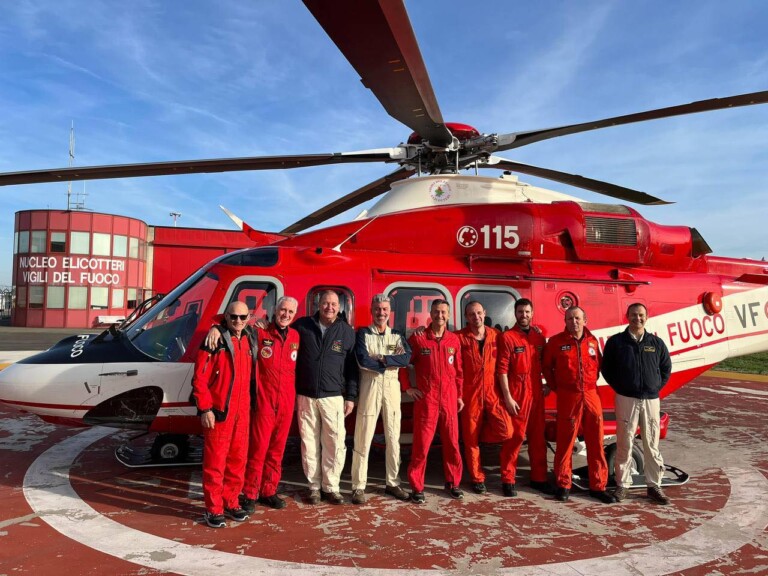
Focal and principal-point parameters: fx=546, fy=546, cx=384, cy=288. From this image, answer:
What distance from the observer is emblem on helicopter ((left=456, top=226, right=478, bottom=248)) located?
602 centimetres

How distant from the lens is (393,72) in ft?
13.2

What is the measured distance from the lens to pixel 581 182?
22.2 ft

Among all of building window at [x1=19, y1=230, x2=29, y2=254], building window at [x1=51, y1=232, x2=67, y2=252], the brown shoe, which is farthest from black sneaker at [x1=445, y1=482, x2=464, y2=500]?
building window at [x1=19, y1=230, x2=29, y2=254]

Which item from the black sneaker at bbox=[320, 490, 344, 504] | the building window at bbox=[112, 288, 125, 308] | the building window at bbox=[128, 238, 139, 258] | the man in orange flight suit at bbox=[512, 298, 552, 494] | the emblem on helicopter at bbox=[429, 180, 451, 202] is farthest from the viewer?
the building window at bbox=[128, 238, 139, 258]

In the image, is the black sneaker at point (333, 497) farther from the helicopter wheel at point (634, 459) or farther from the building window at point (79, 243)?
the building window at point (79, 243)

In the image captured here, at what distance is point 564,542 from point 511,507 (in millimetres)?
752

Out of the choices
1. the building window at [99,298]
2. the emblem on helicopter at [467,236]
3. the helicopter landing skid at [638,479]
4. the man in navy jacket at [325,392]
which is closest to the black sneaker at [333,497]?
the man in navy jacket at [325,392]

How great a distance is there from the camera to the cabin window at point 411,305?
18.1 ft

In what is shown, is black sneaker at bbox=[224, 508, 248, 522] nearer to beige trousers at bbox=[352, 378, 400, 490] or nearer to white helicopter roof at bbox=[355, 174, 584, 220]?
beige trousers at bbox=[352, 378, 400, 490]

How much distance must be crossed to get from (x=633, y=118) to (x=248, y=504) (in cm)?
490

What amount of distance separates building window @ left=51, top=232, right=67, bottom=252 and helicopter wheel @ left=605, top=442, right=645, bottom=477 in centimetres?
3260

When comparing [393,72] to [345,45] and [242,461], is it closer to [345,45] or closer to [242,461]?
[345,45]

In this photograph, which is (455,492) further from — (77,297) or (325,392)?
(77,297)

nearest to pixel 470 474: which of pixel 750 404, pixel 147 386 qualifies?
pixel 147 386
